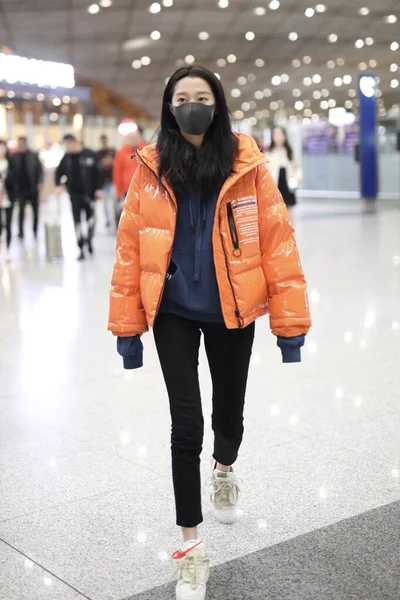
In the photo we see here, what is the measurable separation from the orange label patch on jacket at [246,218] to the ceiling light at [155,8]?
17716 millimetres

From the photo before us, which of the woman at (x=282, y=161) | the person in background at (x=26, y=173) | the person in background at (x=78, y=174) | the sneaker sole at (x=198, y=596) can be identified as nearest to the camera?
the sneaker sole at (x=198, y=596)

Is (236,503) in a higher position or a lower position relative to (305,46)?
lower

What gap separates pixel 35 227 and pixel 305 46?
12.6 meters

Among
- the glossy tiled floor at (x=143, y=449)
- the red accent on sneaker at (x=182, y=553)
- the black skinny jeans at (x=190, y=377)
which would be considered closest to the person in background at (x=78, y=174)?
the glossy tiled floor at (x=143, y=449)

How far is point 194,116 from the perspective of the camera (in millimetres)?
2631

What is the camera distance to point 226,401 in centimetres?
288

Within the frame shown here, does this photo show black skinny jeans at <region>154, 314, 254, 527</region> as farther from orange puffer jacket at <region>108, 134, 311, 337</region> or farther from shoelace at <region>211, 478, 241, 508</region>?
shoelace at <region>211, 478, 241, 508</region>

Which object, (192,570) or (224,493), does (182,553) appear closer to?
(192,570)

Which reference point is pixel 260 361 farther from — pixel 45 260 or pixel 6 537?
pixel 45 260

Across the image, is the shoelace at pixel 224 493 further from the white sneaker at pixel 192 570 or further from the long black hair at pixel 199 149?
the long black hair at pixel 199 149

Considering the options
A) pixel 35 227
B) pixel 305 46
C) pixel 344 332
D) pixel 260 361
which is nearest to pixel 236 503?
pixel 260 361

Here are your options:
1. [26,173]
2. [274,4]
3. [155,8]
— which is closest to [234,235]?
[26,173]

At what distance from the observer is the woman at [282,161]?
11383mm

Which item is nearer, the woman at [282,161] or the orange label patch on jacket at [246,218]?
the orange label patch on jacket at [246,218]
